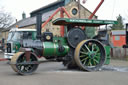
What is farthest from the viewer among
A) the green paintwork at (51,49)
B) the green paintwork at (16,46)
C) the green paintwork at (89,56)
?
the green paintwork at (16,46)

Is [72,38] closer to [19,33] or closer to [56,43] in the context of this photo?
[56,43]

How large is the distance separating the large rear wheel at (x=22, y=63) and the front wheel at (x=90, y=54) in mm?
1987

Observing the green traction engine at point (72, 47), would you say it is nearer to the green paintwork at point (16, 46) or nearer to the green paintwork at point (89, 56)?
the green paintwork at point (89, 56)

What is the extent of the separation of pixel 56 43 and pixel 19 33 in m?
4.78

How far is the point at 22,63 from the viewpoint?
777 cm

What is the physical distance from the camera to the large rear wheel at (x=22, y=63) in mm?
7662

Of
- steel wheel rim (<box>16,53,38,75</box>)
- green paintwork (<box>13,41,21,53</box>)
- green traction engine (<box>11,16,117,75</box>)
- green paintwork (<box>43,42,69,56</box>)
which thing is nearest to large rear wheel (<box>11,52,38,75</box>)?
steel wheel rim (<box>16,53,38,75</box>)

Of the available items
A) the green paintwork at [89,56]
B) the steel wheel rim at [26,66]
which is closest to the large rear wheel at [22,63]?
the steel wheel rim at [26,66]

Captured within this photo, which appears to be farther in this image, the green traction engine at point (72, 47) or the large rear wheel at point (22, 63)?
the green traction engine at point (72, 47)

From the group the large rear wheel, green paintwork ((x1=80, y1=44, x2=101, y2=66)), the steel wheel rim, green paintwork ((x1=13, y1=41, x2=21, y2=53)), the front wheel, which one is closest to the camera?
the large rear wheel

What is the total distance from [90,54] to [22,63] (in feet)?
10.6

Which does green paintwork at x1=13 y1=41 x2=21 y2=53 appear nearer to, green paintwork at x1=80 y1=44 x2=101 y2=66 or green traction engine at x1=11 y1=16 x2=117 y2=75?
green traction engine at x1=11 y1=16 x2=117 y2=75

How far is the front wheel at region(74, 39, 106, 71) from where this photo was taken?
9.27m

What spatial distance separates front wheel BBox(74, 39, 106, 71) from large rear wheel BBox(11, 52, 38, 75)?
1987mm
